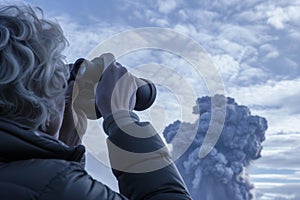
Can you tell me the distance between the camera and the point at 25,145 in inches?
13.9

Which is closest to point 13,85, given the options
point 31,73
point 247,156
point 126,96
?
point 31,73

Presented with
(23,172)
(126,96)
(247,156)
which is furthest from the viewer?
(247,156)

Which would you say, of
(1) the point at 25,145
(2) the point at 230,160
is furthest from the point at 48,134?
(2) the point at 230,160

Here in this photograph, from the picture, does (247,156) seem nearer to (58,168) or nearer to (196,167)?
(196,167)

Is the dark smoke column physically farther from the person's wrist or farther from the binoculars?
the person's wrist

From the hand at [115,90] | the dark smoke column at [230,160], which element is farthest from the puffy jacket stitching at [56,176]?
the dark smoke column at [230,160]

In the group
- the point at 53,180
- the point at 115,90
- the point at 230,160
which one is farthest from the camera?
the point at 230,160

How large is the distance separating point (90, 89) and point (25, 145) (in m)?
0.18

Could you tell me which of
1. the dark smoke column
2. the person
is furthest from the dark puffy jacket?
the dark smoke column

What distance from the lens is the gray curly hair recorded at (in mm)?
391

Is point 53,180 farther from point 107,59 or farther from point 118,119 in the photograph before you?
point 107,59

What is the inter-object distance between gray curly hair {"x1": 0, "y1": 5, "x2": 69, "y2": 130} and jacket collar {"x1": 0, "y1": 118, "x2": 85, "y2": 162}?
0.09ft

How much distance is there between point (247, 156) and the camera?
1655 cm

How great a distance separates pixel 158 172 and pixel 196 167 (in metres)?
16.9
